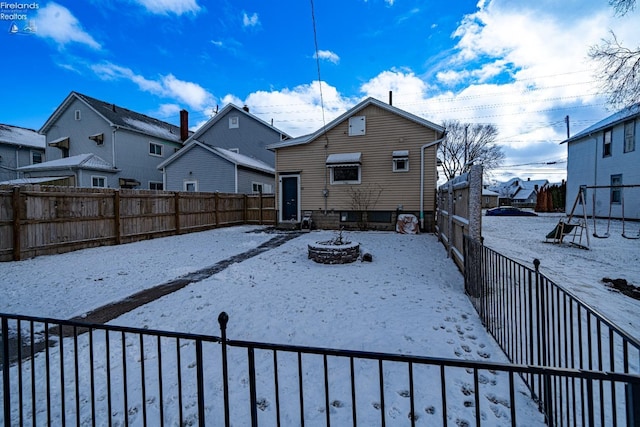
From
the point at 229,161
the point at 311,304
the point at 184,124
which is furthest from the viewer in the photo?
the point at 184,124

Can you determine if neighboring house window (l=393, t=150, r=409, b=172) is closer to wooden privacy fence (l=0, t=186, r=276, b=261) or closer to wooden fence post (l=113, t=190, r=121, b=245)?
wooden privacy fence (l=0, t=186, r=276, b=261)

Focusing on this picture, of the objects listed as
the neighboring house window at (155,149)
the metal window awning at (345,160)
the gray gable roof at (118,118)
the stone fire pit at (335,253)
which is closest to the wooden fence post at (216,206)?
the metal window awning at (345,160)

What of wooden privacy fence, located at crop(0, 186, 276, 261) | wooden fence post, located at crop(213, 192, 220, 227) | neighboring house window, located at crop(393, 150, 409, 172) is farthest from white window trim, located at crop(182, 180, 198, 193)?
neighboring house window, located at crop(393, 150, 409, 172)

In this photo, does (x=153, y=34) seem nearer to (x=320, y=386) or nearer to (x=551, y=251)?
(x=320, y=386)

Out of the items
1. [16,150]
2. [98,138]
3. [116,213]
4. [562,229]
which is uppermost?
[98,138]

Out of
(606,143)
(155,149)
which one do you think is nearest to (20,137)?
(155,149)

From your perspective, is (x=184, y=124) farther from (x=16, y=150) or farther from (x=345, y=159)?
(x=345, y=159)

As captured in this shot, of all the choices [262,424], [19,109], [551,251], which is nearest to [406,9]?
[551,251]

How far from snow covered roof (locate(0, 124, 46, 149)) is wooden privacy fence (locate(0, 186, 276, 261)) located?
17.7m

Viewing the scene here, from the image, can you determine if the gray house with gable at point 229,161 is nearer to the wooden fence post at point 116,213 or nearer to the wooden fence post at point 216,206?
the wooden fence post at point 216,206

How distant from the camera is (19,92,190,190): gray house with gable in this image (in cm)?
1750

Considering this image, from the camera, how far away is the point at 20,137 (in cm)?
2122
